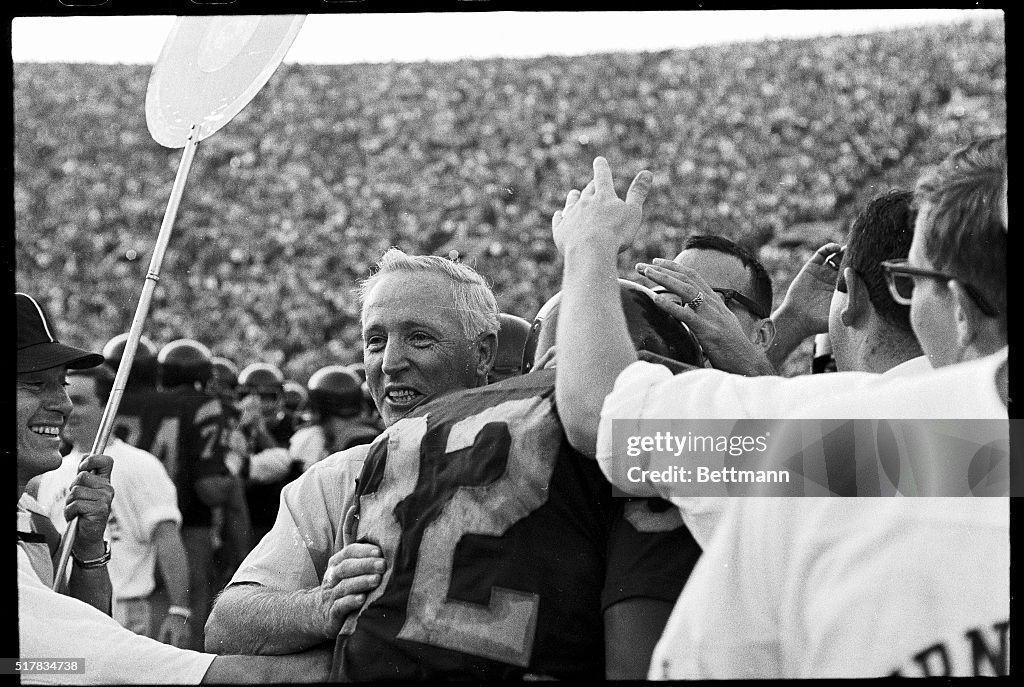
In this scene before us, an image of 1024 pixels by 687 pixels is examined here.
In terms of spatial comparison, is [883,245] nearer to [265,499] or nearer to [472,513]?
[472,513]

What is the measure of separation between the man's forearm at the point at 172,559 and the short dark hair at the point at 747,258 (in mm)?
1345

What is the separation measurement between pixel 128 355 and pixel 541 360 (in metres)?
0.86

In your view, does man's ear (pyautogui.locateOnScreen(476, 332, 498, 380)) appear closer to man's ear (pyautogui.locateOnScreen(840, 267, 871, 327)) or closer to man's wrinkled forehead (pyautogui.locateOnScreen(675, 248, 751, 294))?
man's wrinkled forehead (pyautogui.locateOnScreen(675, 248, 751, 294))

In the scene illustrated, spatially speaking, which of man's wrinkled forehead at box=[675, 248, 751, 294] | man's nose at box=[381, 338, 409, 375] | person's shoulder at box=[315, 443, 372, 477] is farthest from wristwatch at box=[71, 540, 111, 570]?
man's wrinkled forehead at box=[675, 248, 751, 294]

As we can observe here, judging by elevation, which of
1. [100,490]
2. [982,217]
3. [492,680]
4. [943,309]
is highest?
[982,217]

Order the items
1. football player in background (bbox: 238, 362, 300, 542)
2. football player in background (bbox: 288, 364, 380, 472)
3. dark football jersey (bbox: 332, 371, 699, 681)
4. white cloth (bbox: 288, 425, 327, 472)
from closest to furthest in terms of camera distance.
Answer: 1. dark football jersey (bbox: 332, 371, 699, 681)
2. football player in background (bbox: 238, 362, 300, 542)
3. white cloth (bbox: 288, 425, 327, 472)
4. football player in background (bbox: 288, 364, 380, 472)

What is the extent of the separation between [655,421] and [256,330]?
2068 mm

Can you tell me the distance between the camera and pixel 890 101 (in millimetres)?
2264

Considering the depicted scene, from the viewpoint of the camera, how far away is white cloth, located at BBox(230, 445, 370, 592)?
2166 millimetres

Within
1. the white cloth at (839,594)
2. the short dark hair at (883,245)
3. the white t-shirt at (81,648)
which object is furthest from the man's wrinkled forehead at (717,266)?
the white t-shirt at (81,648)

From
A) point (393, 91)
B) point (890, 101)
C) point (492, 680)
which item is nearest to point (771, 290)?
point (890, 101)

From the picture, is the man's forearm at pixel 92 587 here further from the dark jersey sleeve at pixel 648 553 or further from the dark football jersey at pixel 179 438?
the dark jersey sleeve at pixel 648 553

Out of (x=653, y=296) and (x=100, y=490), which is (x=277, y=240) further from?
(x=653, y=296)

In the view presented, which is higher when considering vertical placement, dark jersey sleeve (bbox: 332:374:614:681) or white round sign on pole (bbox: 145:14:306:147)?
white round sign on pole (bbox: 145:14:306:147)
